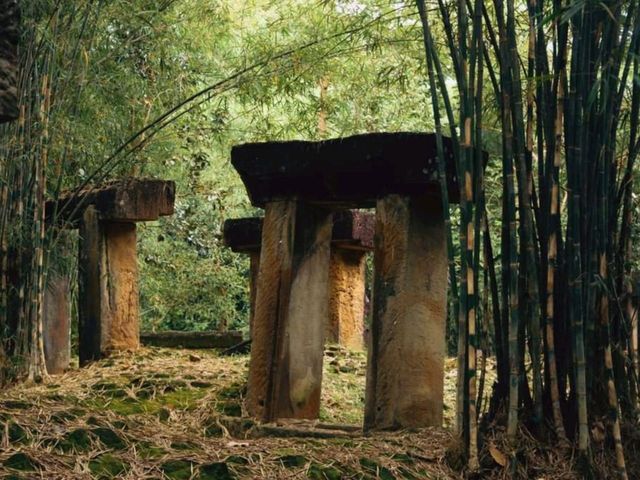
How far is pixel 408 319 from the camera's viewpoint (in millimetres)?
4855

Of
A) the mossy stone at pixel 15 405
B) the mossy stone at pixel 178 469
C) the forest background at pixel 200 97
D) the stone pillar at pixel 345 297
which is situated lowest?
the mossy stone at pixel 178 469

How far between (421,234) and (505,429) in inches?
53.7

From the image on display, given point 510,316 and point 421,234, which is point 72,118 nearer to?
point 421,234

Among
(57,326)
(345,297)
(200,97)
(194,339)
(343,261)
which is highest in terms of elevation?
(200,97)

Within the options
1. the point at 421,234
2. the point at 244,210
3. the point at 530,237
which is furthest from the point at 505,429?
the point at 244,210

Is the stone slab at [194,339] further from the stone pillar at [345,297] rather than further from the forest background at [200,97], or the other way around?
the forest background at [200,97]

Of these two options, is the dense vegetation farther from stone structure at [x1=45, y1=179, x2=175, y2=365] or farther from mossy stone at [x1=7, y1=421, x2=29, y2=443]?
mossy stone at [x1=7, y1=421, x2=29, y2=443]

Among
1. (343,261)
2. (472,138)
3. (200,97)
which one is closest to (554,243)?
(472,138)

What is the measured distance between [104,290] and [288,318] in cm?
255

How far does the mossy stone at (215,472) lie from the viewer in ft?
11.7

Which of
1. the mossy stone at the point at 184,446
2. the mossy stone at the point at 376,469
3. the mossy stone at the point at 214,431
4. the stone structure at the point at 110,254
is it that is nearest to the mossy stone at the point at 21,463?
the mossy stone at the point at 184,446

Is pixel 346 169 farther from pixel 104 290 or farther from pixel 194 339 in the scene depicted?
pixel 194 339

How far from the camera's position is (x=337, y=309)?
799 centimetres

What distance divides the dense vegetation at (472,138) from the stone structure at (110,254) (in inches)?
8.2
